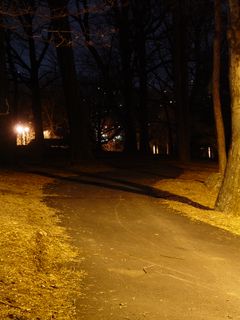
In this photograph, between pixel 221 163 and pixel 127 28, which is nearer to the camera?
pixel 221 163

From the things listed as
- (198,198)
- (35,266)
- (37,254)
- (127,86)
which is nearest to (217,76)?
(198,198)

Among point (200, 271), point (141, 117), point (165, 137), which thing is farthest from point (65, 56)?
point (165, 137)

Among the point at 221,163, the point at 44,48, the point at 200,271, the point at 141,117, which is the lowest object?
the point at 200,271

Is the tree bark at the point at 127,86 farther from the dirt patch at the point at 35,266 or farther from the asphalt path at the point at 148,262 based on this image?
the dirt patch at the point at 35,266

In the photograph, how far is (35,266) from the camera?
7547mm

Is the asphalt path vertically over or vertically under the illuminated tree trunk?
under

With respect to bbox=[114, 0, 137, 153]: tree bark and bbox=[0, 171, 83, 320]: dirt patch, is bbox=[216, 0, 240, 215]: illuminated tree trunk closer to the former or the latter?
bbox=[0, 171, 83, 320]: dirt patch

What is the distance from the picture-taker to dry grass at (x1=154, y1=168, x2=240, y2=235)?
475 inches

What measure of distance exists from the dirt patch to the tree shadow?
452 cm

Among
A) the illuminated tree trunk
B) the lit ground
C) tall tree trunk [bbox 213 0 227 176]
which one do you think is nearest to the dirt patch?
the lit ground

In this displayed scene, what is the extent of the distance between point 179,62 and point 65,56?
22.0 ft

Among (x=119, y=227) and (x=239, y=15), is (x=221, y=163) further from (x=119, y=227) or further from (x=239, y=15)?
(x=119, y=227)

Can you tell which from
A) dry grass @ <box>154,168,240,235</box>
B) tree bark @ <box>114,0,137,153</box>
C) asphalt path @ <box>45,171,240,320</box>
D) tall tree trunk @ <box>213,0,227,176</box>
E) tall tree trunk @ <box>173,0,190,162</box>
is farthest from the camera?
tree bark @ <box>114,0,137,153</box>

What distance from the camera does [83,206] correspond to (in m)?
13.6
